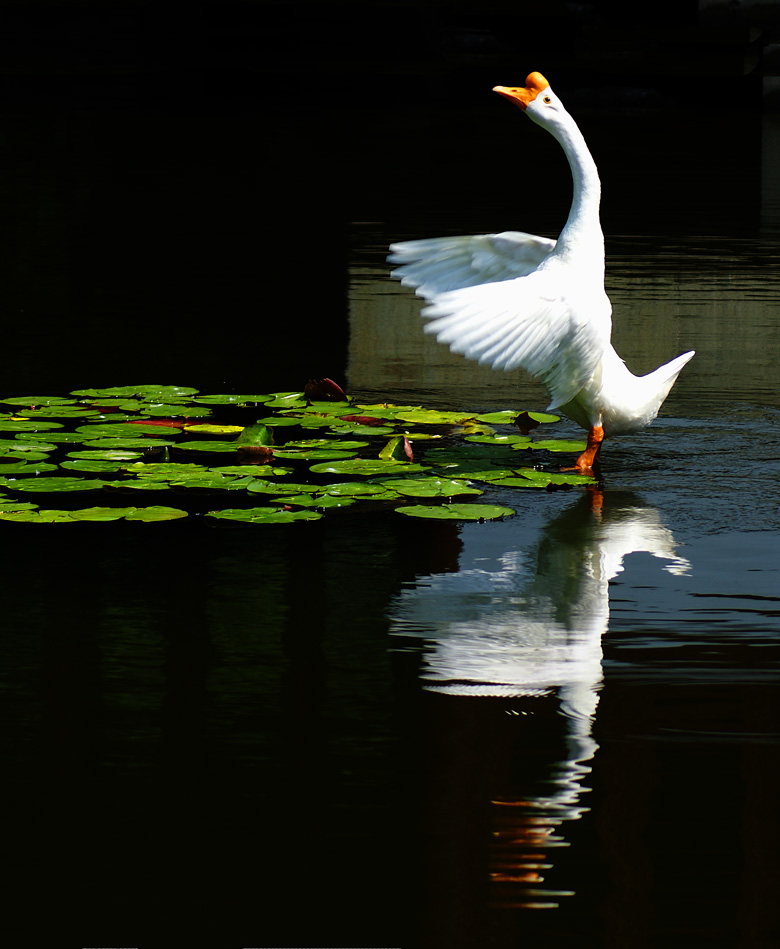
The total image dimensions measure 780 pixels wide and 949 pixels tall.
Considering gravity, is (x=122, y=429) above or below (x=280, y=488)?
above

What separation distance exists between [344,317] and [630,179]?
7487mm

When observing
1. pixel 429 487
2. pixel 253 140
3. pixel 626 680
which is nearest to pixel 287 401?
pixel 429 487

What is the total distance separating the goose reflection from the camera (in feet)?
10.7

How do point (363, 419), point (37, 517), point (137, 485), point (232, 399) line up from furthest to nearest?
1. point (232, 399)
2. point (363, 419)
3. point (137, 485)
4. point (37, 517)

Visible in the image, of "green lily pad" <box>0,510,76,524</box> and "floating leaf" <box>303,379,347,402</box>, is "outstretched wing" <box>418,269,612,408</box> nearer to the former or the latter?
"green lily pad" <box>0,510,76,524</box>

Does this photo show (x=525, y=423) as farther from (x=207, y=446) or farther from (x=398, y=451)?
(x=207, y=446)

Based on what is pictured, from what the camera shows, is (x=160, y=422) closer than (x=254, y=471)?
No

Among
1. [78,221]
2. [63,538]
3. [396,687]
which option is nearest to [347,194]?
[78,221]

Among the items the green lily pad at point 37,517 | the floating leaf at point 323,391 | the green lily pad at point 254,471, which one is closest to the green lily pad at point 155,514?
the green lily pad at point 37,517

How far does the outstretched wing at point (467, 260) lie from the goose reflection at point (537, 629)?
1.05 meters

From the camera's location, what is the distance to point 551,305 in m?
5.51

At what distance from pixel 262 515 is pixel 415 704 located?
1545 millimetres

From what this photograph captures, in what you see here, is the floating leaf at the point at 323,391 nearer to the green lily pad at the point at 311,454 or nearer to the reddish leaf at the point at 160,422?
the reddish leaf at the point at 160,422

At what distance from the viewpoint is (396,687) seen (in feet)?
13.0
